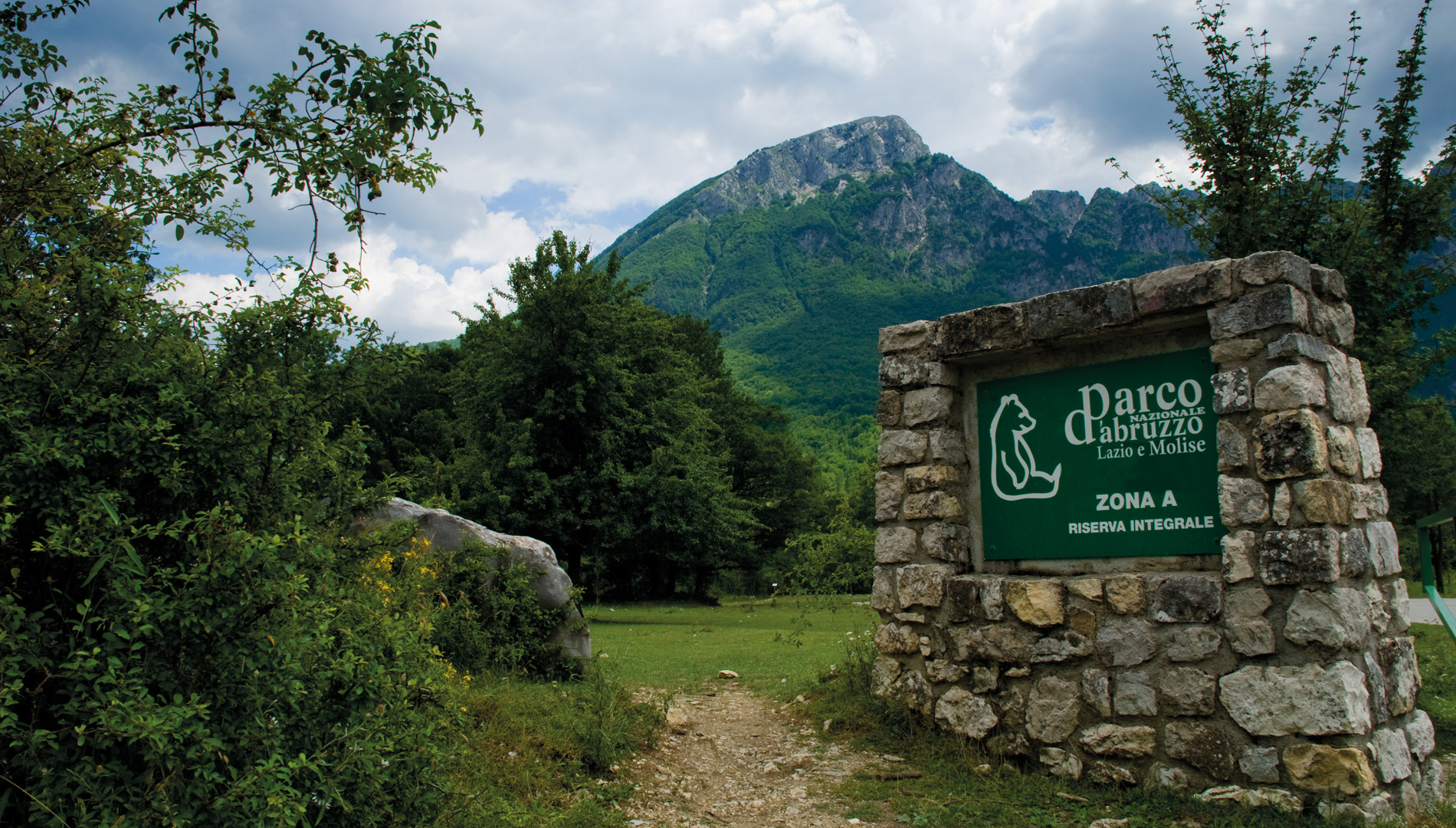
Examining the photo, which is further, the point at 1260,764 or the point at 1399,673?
the point at 1399,673

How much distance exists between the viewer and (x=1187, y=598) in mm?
5180

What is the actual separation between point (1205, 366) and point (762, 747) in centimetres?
418

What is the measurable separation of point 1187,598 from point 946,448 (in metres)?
1.99

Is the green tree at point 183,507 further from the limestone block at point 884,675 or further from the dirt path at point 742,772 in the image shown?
the limestone block at point 884,675

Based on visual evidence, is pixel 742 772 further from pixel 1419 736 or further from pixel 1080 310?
pixel 1419 736

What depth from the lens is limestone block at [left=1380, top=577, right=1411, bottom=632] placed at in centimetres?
522

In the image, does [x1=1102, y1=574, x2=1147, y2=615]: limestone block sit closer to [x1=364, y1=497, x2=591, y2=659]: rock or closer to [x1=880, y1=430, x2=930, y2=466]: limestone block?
[x1=880, y1=430, x2=930, y2=466]: limestone block

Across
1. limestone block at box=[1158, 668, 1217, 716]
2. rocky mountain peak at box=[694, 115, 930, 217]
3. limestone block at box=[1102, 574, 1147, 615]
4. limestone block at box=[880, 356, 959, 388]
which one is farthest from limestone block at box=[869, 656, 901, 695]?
rocky mountain peak at box=[694, 115, 930, 217]

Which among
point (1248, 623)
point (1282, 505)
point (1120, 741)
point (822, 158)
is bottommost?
point (1120, 741)

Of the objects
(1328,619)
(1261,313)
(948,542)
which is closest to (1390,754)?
(1328,619)

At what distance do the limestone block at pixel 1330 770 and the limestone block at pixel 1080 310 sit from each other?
8.80ft

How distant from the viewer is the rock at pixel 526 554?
26.6 feet

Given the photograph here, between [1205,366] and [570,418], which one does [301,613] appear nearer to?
[1205,366]

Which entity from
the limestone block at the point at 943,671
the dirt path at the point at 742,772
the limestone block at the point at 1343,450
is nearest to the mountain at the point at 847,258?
the dirt path at the point at 742,772
